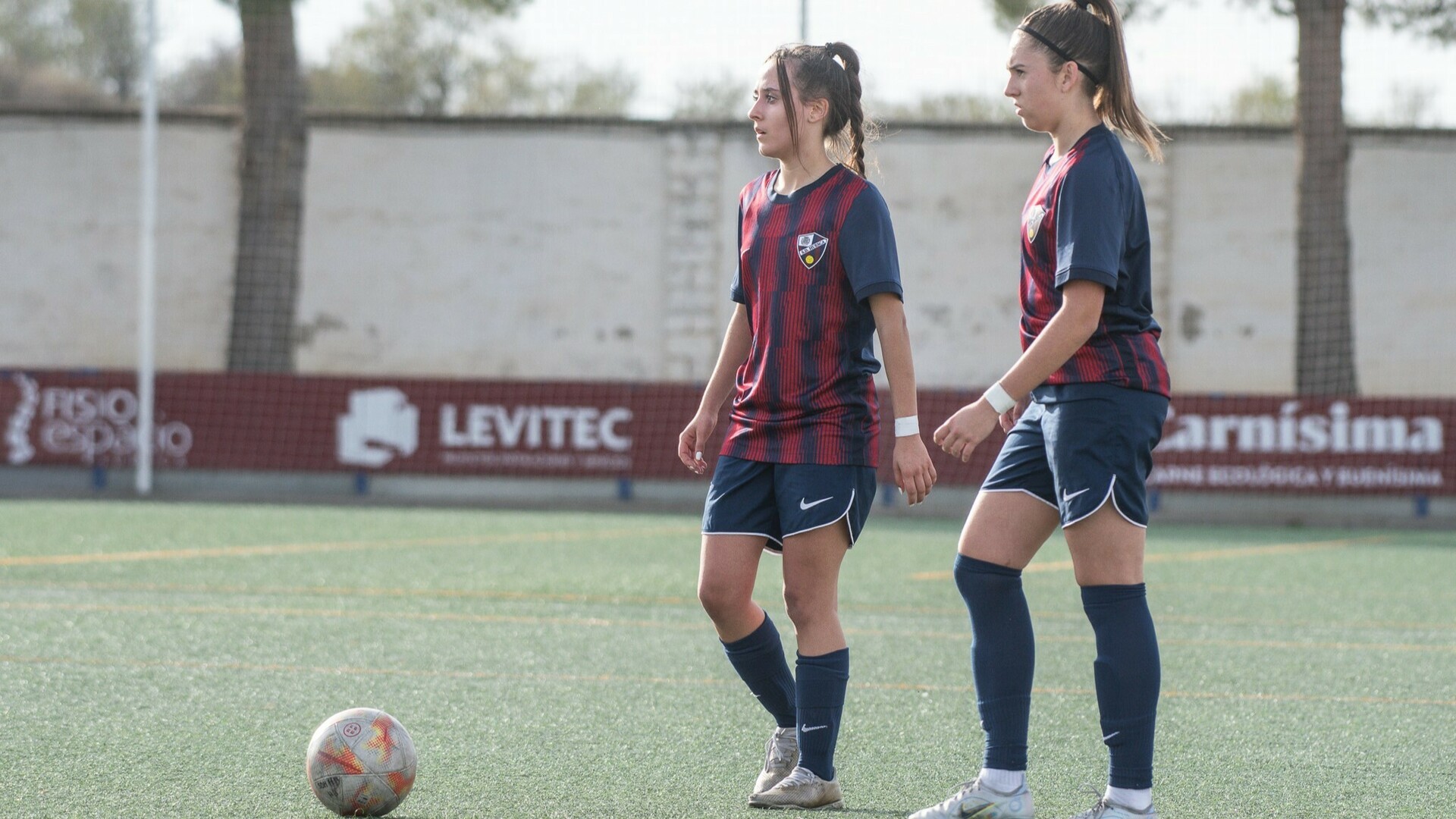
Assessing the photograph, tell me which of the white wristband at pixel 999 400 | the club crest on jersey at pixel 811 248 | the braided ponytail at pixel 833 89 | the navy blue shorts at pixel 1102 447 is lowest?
the navy blue shorts at pixel 1102 447

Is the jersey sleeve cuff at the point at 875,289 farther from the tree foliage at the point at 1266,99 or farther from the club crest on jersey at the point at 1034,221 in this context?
the tree foliage at the point at 1266,99

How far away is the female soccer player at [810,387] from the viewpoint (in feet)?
12.3

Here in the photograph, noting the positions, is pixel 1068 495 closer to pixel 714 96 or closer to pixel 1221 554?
pixel 1221 554

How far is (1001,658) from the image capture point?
3.61 meters

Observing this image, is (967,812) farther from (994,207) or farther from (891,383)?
(994,207)

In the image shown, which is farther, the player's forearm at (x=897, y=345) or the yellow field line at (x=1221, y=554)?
the yellow field line at (x=1221, y=554)

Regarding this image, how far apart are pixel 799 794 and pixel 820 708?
215 millimetres

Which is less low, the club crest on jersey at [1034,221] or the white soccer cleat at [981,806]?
the club crest on jersey at [1034,221]

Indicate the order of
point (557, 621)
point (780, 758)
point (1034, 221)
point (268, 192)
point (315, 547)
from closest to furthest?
point (1034, 221) → point (780, 758) → point (557, 621) → point (315, 547) → point (268, 192)

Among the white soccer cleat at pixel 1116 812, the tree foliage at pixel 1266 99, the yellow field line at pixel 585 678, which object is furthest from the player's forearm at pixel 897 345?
the tree foliage at pixel 1266 99

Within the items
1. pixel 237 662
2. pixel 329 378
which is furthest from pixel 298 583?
pixel 329 378

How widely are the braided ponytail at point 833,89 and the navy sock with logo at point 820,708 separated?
1.21 m

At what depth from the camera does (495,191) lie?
23.5 metres

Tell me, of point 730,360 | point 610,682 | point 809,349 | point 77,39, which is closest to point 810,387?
point 809,349
